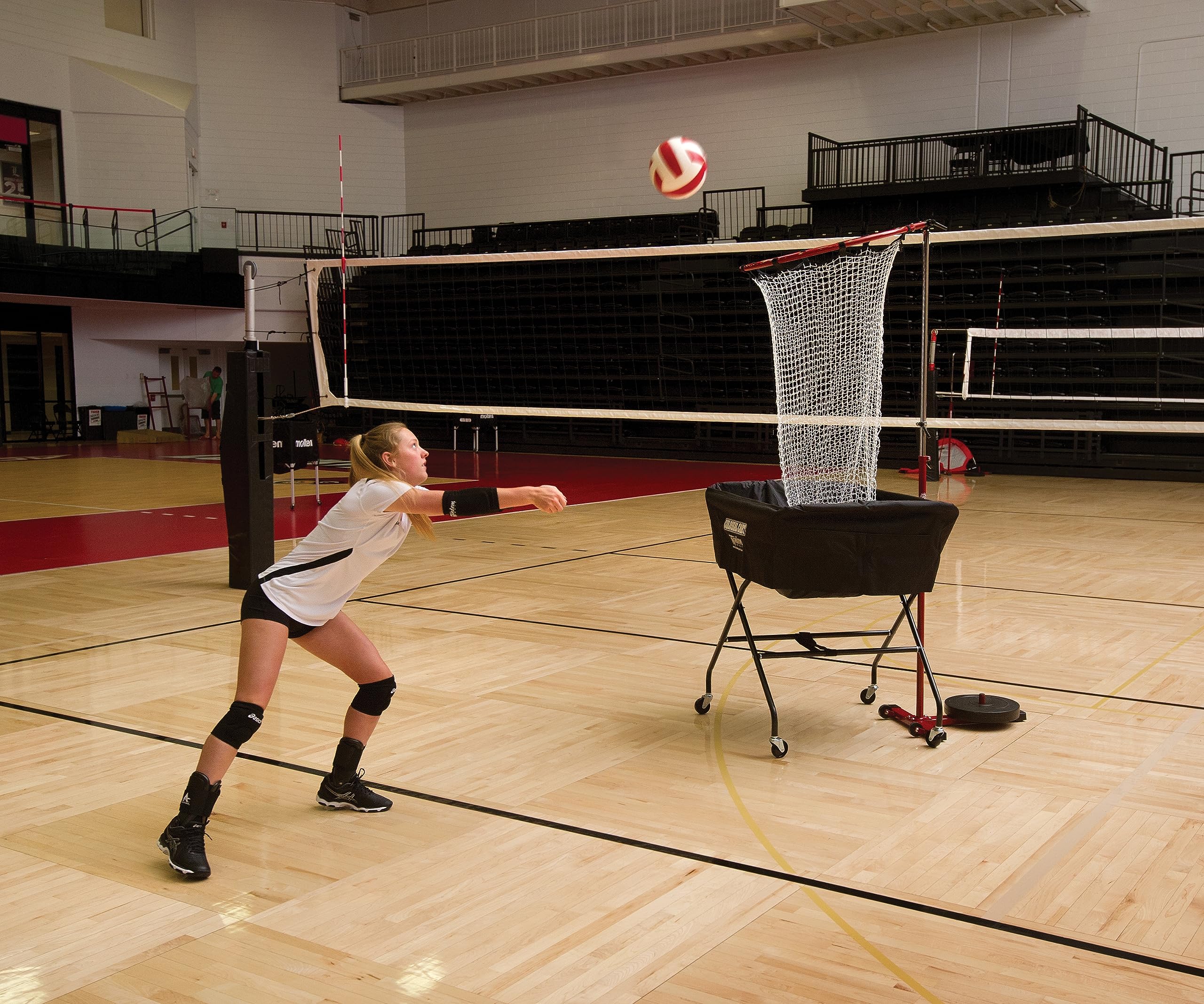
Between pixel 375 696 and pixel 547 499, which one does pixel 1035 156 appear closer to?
pixel 547 499

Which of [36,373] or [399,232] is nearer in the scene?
[36,373]

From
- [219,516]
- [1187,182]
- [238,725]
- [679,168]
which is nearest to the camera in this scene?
[238,725]

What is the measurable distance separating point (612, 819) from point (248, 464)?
4037 mm

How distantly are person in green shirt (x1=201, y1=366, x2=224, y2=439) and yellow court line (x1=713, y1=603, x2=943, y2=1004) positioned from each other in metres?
21.2

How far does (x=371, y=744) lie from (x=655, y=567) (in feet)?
13.2

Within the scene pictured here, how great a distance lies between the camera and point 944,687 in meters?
4.71

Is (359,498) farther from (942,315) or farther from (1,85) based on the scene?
(1,85)

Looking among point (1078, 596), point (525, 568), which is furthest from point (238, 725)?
point (1078, 596)

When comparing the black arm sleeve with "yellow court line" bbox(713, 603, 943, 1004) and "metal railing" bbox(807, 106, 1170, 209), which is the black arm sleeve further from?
"metal railing" bbox(807, 106, 1170, 209)

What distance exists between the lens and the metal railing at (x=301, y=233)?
2377 cm

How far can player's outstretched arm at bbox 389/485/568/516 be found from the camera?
3.09 meters

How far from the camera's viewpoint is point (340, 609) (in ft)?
10.5

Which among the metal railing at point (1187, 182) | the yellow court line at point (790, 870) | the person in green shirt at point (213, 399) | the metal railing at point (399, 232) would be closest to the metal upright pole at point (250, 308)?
the yellow court line at point (790, 870)

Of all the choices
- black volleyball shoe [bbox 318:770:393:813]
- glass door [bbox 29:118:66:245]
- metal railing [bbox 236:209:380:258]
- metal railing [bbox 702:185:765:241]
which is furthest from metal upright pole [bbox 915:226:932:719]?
glass door [bbox 29:118:66:245]
